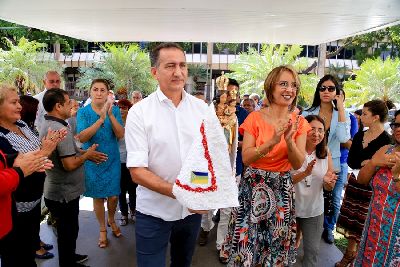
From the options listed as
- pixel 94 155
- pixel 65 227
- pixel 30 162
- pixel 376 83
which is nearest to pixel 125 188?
pixel 94 155

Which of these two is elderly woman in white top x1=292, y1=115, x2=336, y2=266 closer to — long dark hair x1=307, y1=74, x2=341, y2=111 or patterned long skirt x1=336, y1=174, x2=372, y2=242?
patterned long skirt x1=336, y1=174, x2=372, y2=242

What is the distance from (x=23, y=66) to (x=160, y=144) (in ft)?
60.3

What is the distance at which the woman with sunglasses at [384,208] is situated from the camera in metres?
2.27

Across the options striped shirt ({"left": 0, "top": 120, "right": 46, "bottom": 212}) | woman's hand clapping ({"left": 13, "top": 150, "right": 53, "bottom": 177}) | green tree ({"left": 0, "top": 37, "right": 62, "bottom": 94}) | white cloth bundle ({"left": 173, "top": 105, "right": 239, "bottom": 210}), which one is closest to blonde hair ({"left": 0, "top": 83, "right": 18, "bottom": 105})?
striped shirt ({"left": 0, "top": 120, "right": 46, "bottom": 212})

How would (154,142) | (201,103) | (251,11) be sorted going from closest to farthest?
(154,142) → (201,103) → (251,11)

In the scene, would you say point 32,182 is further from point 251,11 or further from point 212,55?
point 212,55

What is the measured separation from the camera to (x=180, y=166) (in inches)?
75.2

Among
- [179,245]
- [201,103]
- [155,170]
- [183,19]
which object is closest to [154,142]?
[155,170]

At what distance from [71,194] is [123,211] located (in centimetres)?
156

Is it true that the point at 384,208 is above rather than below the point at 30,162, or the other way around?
below

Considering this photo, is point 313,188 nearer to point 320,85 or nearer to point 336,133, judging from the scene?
point 336,133

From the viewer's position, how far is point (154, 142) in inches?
73.4

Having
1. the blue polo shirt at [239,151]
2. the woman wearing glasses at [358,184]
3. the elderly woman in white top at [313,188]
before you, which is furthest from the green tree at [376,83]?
the elderly woman in white top at [313,188]

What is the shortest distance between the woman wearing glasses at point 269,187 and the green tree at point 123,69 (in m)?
→ 19.7
